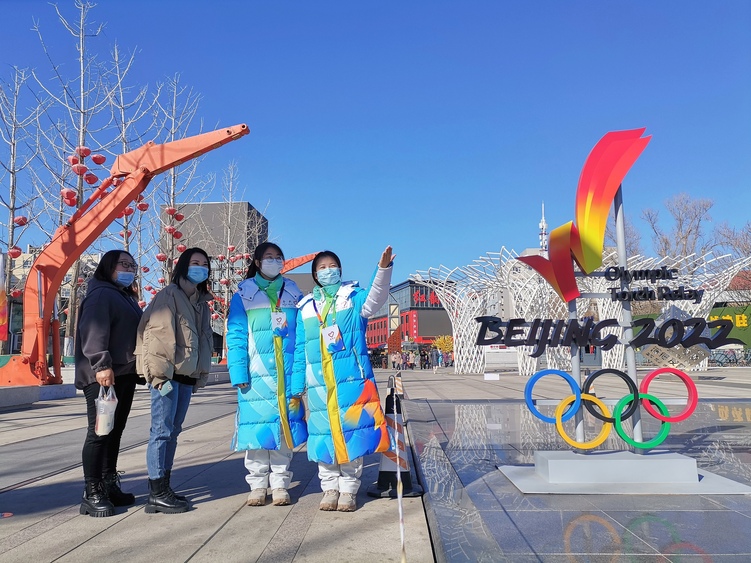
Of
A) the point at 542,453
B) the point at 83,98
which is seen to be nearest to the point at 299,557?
the point at 542,453

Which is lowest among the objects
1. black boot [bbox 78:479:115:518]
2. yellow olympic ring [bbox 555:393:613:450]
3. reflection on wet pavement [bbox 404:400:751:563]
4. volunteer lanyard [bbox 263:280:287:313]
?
reflection on wet pavement [bbox 404:400:751:563]

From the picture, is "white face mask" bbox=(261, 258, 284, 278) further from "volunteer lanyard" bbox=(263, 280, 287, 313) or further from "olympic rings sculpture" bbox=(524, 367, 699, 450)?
"olympic rings sculpture" bbox=(524, 367, 699, 450)

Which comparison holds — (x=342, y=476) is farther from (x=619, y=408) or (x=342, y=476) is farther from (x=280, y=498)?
(x=619, y=408)

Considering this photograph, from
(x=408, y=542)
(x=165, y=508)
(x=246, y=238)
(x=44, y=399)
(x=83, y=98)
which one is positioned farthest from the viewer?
(x=246, y=238)

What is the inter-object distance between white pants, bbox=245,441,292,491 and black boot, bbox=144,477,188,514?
1.54ft

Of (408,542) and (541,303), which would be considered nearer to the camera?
(408,542)

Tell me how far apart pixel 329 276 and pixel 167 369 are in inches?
47.2

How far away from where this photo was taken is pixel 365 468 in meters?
5.25

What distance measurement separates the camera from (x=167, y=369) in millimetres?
3639

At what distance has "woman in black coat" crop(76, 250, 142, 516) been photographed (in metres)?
3.62

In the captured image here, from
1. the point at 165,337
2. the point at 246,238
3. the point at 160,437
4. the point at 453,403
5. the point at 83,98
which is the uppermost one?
the point at 83,98

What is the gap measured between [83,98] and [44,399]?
26.9 feet

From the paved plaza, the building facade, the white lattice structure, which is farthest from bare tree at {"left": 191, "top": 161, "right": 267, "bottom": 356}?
the building facade

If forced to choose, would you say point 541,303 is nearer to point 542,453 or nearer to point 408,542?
point 542,453
